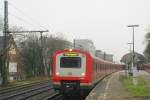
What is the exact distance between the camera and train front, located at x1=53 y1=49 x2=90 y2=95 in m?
22.1

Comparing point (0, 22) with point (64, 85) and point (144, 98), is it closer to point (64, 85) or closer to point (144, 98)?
point (64, 85)

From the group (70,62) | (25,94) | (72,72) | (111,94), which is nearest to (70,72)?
(72,72)

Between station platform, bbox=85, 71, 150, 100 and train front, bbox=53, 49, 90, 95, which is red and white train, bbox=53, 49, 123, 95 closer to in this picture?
train front, bbox=53, 49, 90, 95

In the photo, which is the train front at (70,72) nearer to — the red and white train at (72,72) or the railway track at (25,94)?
the red and white train at (72,72)

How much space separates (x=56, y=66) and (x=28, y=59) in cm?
4328

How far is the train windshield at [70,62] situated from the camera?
2244 centimetres

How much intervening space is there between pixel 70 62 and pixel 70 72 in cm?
62

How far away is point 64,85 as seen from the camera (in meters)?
22.2

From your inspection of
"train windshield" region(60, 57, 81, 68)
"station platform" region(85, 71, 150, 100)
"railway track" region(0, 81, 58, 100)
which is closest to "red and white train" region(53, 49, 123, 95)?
"train windshield" region(60, 57, 81, 68)

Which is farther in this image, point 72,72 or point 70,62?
point 70,62

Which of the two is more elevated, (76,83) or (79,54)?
(79,54)

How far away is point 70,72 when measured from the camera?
2228 centimetres

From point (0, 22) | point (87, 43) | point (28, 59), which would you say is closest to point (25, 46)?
point (28, 59)

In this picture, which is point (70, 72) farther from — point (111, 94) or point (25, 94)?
point (25, 94)
